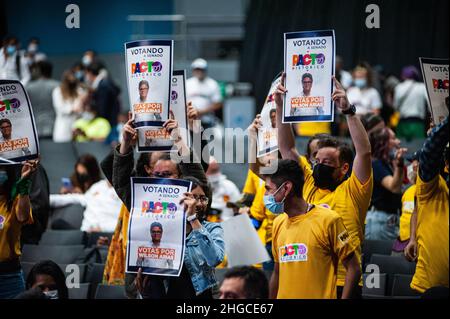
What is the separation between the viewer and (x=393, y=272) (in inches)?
303

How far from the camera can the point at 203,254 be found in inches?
235

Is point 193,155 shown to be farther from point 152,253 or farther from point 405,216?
point 405,216

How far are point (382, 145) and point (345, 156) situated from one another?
1.82 metres

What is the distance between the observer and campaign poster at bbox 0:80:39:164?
6551 mm

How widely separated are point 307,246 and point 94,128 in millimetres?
8446

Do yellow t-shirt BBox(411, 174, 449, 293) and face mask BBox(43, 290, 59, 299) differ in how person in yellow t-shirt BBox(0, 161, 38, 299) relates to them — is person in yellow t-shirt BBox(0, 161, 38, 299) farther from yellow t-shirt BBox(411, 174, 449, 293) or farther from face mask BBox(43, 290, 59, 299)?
yellow t-shirt BBox(411, 174, 449, 293)

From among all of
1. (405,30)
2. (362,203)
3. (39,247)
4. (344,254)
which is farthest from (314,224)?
(405,30)

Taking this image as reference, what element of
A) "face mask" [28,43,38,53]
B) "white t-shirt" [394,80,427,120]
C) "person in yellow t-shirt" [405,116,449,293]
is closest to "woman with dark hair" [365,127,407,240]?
"person in yellow t-shirt" [405,116,449,293]

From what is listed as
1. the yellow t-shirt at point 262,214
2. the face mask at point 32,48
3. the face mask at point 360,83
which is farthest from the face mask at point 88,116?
the yellow t-shirt at point 262,214

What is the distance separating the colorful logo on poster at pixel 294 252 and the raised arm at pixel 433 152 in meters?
0.79

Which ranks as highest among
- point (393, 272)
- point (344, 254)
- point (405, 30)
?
point (405, 30)

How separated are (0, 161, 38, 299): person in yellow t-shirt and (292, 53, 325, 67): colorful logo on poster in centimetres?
192

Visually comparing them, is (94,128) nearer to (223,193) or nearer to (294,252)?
(223,193)
